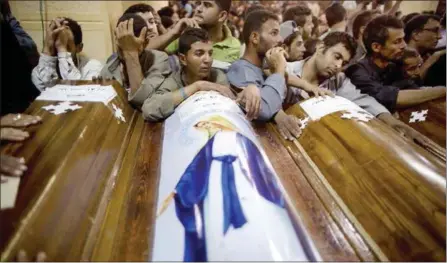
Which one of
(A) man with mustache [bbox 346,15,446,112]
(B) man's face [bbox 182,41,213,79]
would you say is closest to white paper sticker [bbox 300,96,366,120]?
(A) man with mustache [bbox 346,15,446,112]

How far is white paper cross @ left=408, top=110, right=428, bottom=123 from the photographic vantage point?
2154mm

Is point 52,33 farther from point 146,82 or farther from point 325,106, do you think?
point 325,106

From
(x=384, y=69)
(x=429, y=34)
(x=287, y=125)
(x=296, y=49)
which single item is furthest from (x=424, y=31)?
(x=287, y=125)

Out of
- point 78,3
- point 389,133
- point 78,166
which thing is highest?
point 78,3

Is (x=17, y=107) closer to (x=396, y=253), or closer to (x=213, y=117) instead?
(x=213, y=117)

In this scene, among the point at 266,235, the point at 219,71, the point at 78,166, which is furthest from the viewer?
the point at 219,71

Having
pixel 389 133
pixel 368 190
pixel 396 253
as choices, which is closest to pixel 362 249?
pixel 396 253

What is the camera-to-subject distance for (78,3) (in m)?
3.59

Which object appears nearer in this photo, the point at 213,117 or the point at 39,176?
the point at 39,176

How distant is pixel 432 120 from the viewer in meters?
2.11

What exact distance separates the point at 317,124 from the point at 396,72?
109 centimetres

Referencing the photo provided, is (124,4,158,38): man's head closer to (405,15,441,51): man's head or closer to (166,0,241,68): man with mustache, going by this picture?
→ (166,0,241,68): man with mustache

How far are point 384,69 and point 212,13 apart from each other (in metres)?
1.26

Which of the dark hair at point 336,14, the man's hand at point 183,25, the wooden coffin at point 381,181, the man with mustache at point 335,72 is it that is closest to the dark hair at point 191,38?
the man's hand at point 183,25
